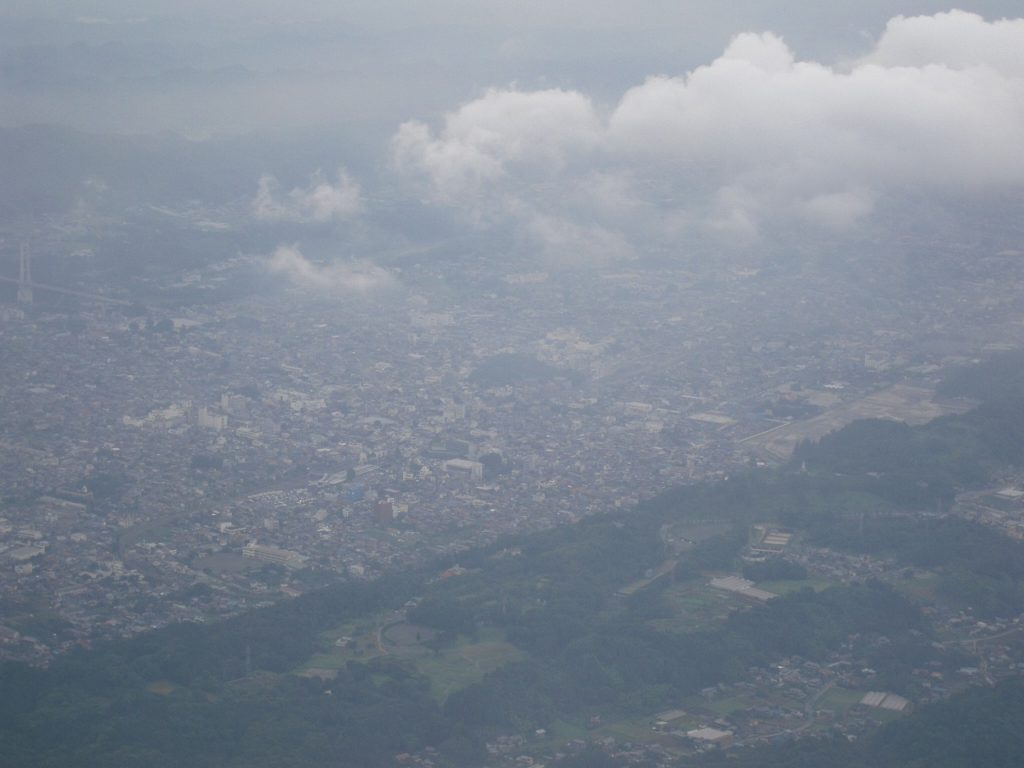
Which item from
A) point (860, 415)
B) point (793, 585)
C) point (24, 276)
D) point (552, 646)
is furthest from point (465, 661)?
point (24, 276)

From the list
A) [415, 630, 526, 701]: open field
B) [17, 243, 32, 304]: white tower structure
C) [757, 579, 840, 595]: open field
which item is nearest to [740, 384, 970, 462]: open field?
[757, 579, 840, 595]: open field

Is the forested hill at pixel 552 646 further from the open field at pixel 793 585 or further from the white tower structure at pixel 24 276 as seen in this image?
the white tower structure at pixel 24 276

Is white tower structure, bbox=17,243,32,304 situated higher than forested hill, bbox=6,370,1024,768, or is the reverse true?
A: white tower structure, bbox=17,243,32,304

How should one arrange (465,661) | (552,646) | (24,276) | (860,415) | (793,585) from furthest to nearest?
(24,276)
(860,415)
(793,585)
(552,646)
(465,661)

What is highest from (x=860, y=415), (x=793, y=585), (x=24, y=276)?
(x=24, y=276)

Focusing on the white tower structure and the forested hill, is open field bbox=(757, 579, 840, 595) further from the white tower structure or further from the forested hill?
the white tower structure

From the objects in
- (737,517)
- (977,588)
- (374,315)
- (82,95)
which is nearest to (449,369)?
(374,315)

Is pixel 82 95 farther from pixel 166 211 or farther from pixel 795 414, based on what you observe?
pixel 795 414

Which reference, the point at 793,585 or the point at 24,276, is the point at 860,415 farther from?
the point at 24,276

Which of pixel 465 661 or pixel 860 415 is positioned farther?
pixel 860 415
